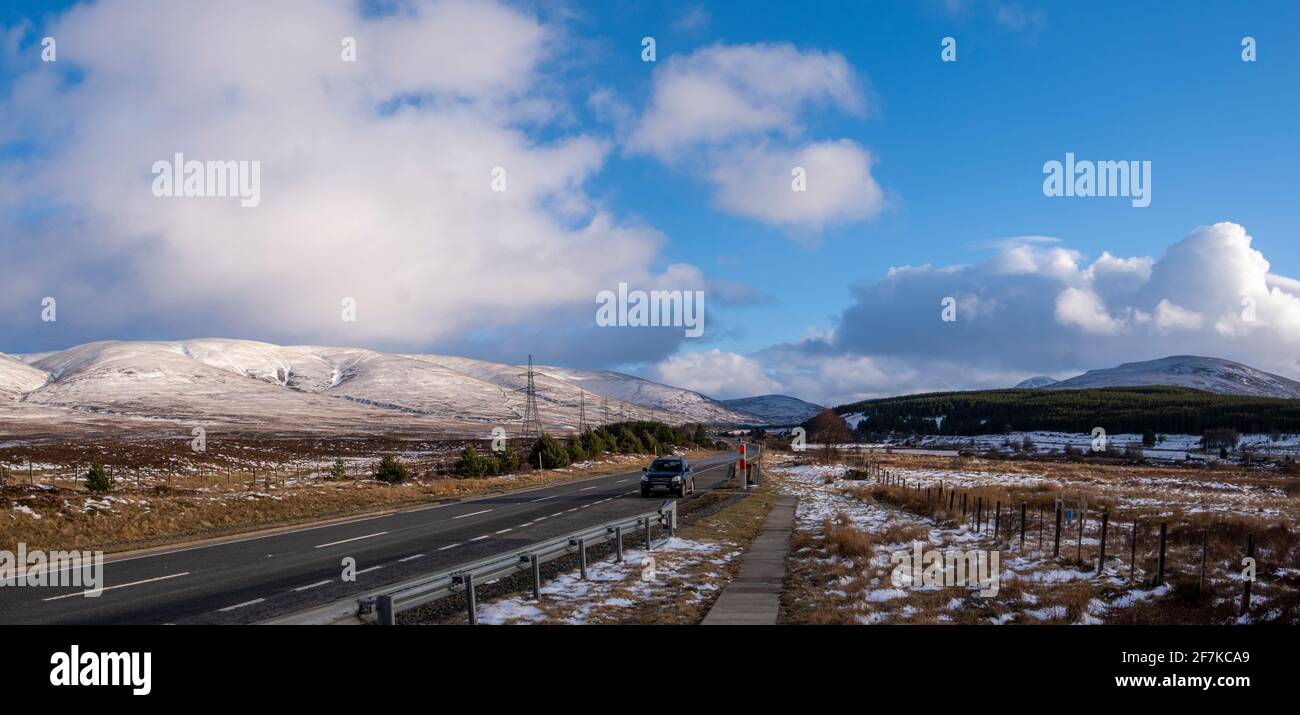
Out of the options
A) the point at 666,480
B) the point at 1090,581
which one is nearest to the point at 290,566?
the point at 1090,581

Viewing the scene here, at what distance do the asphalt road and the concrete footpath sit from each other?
5379 millimetres

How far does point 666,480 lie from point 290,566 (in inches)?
743

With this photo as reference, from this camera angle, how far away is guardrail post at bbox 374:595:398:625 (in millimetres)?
7973

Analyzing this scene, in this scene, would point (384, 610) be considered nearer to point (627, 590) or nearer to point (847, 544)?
point (627, 590)

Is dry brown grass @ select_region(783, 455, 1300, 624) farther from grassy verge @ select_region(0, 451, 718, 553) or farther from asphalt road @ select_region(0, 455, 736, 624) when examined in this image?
grassy verge @ select_region(0, 451, 718, 553)

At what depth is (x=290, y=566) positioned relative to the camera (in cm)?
1480

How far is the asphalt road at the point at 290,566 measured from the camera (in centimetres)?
1072

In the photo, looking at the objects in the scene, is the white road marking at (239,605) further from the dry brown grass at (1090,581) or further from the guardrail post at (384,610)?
the dry brown grass at (1090,581)

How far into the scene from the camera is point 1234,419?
587 feet

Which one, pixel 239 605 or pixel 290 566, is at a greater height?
pixel 239 605

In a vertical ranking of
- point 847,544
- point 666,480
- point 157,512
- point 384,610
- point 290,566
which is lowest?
point 666,480
